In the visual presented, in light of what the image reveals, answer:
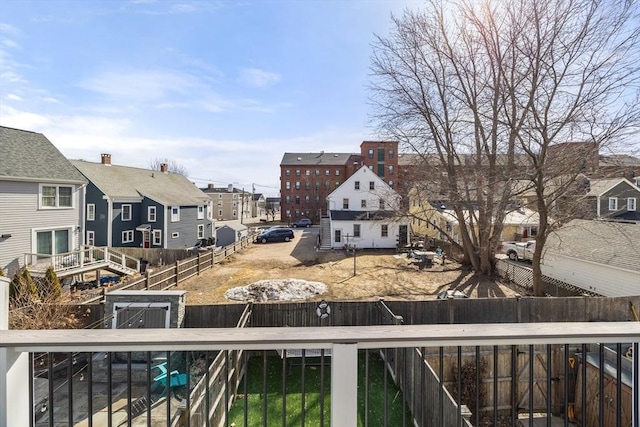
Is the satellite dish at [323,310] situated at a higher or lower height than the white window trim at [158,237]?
lower

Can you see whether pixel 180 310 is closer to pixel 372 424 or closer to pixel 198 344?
pixel 372 424

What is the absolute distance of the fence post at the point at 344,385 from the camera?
1.51 metres

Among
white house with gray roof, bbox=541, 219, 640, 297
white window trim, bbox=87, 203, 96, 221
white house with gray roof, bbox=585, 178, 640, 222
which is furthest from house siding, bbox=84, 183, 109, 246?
white house with gray roof, bbox=585, 178, 640, 222

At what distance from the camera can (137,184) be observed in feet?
73.4

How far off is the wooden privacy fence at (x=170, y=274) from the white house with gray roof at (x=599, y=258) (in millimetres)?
14942

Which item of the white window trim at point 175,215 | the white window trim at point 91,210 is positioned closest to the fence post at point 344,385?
the white window trim at point 175,215

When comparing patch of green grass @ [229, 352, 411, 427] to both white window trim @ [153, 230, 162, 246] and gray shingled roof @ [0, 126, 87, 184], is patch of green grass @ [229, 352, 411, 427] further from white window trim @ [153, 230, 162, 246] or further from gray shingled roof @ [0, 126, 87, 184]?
white window trim @ [153, 230, 162, 246]

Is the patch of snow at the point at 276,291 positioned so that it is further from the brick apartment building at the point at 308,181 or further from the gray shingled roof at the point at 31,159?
the brick apartment building at the point at 308,181

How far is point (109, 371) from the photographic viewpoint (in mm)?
1555

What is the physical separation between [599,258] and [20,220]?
22.9m

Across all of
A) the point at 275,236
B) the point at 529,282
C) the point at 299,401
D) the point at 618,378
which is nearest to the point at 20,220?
the point at 299,401

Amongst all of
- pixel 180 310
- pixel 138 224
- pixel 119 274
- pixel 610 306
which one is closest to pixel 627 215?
pixel 610 306

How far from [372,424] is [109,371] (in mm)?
5581

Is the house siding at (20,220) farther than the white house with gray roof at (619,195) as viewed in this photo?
No
